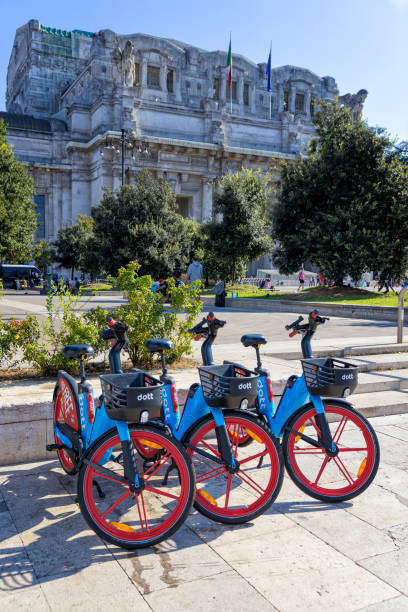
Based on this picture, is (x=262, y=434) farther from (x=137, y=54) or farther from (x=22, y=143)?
(x=137, y=54)

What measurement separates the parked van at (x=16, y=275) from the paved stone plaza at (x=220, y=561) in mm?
40686

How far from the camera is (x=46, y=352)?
5.60 metres

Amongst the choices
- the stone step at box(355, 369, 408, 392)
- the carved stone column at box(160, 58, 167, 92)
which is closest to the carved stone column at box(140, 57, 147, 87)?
the carved stone column at box(160, 58, 167, 92)

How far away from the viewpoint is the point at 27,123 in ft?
179

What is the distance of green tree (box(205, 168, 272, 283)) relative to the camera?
29.0m

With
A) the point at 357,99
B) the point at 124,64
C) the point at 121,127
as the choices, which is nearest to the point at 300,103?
the point at 357,99

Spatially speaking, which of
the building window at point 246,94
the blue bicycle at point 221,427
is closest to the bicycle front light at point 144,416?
the blue bicycle at point 221,427

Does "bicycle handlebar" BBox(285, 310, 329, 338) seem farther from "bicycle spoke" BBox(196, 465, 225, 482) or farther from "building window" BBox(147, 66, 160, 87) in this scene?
"building window" BBox(147, 66, 160, 87)

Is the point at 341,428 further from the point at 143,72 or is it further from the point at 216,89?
the point at 216,89

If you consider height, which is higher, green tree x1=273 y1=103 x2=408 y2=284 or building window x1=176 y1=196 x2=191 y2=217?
building window x1=176 y1=196 x2=191 y2=217

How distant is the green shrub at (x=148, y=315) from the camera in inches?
242

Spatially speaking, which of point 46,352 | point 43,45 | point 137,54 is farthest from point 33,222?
point 43,45

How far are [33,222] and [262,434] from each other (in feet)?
104

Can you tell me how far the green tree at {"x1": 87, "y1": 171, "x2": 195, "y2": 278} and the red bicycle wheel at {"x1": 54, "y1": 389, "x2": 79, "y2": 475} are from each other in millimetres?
23153
